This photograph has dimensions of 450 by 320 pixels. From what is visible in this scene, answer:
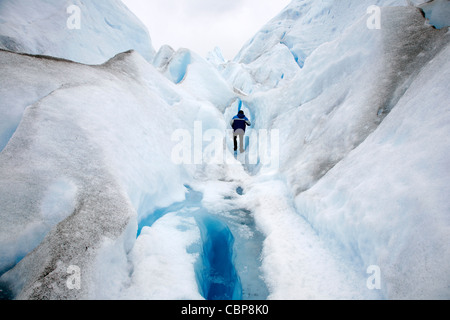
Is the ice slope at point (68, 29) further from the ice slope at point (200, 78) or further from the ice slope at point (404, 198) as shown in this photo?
the ice slope at point (404, 198)

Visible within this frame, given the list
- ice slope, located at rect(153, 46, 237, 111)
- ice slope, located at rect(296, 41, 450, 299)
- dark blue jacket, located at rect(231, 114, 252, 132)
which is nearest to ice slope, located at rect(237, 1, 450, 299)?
ice slope, located at rect(296, 41, 450, 299)

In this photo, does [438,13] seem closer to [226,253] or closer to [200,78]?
Answer: [226,253]

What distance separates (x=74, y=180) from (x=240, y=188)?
3.95 metres

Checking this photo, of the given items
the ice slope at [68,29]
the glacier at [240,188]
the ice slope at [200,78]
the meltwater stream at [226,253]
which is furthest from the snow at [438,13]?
the ice slope at [68,29]

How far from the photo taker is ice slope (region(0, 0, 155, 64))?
7.73 m

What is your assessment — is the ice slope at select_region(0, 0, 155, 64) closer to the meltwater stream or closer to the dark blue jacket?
the dark blue jacket

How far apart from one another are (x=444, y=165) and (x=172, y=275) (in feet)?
9.00

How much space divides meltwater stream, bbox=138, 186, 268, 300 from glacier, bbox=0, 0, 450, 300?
0.03 m

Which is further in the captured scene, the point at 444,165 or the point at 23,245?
the point at 23,245

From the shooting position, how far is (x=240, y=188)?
18.3 ft

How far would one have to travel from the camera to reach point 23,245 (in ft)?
6.13

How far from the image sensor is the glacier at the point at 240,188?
1.72m
